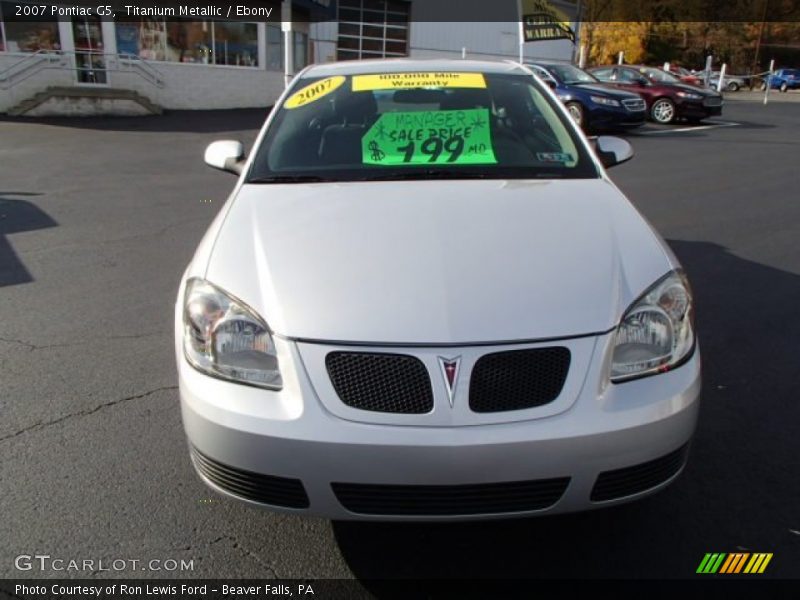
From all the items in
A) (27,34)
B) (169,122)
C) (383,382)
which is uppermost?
(383,382)

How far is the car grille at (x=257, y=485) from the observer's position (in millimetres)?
1958

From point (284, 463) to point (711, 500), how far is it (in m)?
1.72

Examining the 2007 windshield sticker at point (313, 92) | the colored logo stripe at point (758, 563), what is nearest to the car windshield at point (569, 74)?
the 2007 windshield sticker at point (313, 92)

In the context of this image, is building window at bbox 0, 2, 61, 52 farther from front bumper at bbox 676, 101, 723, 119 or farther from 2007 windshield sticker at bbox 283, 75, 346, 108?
2007 windshield sticker at bbox 283, 75, 346, 108

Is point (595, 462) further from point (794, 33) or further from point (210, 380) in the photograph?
point (794, 33)

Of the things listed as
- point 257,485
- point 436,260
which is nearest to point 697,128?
point 436,260

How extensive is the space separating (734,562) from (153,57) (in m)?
20.3

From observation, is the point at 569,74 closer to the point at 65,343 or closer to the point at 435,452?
Result: the point at 65,343

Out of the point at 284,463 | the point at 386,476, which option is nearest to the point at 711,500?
the point at 386,476

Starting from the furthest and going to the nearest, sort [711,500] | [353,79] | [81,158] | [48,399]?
[81,158], [353,79], [48,399], [711,500]

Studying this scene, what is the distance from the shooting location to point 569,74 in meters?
16.1

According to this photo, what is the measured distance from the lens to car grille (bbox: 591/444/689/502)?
77.5 inches

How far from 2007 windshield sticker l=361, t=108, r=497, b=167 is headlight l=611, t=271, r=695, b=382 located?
1.21 metres

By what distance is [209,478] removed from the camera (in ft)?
6.93
